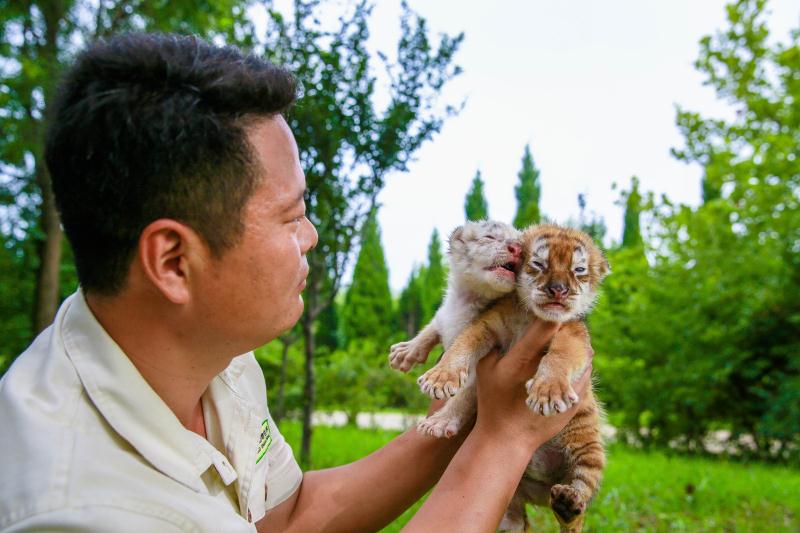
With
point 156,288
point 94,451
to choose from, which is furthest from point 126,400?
point 156,288

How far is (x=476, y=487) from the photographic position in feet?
6.31

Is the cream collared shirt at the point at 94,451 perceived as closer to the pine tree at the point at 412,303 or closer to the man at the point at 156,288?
the man at the point at 156,288

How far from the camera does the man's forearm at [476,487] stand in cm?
186

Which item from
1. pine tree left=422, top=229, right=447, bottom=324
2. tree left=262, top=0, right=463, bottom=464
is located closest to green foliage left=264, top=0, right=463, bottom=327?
tree left=262, top=0, right=463, bottom=464

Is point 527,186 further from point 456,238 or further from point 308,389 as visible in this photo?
point 456,238

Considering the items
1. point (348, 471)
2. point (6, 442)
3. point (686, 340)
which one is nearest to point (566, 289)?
point (348, 471)

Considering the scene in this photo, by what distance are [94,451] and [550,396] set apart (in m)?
1.28

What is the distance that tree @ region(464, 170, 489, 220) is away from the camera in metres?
4.99

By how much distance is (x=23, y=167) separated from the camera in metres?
10.6

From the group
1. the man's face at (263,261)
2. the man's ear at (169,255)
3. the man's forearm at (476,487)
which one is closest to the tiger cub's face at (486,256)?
the man's forearm at (476,487)

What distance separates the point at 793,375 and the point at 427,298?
32.0 feet

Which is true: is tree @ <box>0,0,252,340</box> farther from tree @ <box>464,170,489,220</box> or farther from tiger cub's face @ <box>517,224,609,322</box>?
tiger cub's face @ <box>517,224,609,322</box>

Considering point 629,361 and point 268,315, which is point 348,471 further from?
point 629,361

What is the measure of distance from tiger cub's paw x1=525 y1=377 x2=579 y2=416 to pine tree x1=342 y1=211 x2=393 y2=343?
16006 mm
